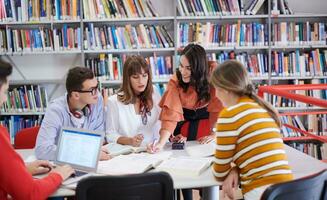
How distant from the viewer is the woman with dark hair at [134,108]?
2.51 meters

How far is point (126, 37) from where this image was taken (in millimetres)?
4461

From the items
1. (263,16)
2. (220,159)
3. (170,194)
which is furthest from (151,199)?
(263,16)

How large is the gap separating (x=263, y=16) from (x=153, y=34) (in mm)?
1204

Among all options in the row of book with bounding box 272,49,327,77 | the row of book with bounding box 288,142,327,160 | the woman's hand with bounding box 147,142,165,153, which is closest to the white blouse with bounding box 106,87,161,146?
the woman's hand with bounding box 147,142,165,153

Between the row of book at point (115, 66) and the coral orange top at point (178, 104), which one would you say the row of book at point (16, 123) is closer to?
the row of book at point (115, 66)

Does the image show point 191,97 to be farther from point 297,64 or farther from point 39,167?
point 297,64

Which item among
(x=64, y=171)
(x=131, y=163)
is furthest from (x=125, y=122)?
(x=64, y=171)

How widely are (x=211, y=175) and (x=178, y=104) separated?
774mm

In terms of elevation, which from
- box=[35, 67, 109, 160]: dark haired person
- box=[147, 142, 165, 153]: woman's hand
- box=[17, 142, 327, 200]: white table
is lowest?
box=[17, 142, 327, 200]: white table

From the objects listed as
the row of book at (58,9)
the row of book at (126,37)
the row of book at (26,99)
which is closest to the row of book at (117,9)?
the row of book at (58,9)

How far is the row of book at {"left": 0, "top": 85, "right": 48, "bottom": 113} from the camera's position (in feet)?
14.7

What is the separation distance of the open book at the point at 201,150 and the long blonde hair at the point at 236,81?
519 millimetres

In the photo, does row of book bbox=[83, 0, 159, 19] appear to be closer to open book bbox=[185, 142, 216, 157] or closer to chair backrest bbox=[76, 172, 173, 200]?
open book bbox=[185, 142, 216, 157]

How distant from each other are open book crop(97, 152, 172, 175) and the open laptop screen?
87mm
